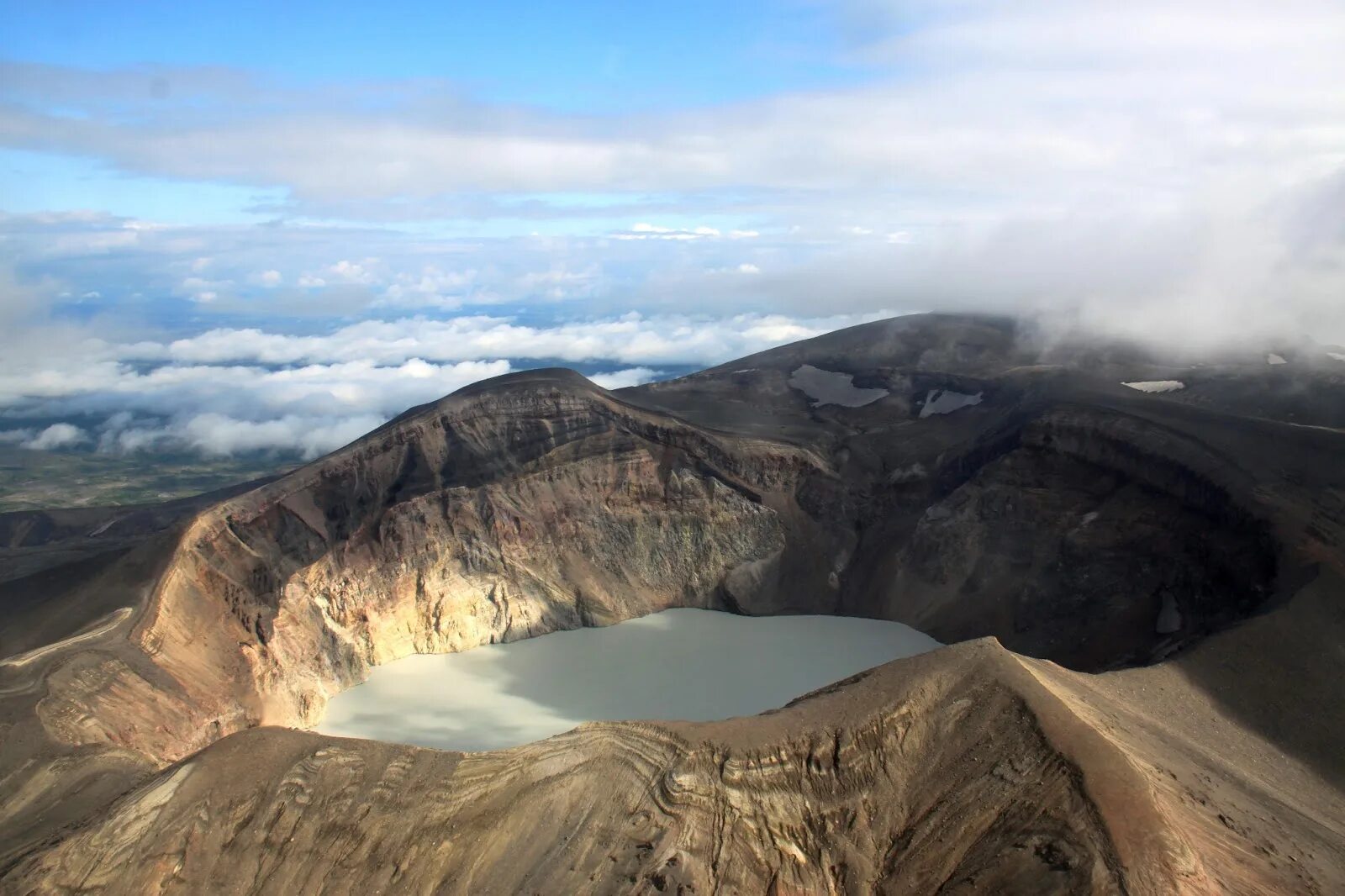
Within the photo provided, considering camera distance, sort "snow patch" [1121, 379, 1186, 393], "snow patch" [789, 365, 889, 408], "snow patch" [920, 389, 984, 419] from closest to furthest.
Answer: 1. "snow patch" [920, 389, 984, 419]
2. "snow patch" [1121, 379, 1186, 393]
3. "snow patch" [789, 365, 889, 408]

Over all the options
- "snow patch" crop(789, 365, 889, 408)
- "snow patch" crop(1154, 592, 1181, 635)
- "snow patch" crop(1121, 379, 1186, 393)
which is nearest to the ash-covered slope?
"snow patch" crop(1154, 592, 1181, 635)

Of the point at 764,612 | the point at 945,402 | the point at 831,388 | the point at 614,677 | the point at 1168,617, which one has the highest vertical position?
the point at 831,388

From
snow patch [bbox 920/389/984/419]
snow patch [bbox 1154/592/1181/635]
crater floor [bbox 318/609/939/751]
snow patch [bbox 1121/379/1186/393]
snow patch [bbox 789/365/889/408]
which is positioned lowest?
crater floor [bbox 318/609/939/751]

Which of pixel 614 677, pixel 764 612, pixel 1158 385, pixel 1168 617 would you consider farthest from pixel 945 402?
pixel 614 677

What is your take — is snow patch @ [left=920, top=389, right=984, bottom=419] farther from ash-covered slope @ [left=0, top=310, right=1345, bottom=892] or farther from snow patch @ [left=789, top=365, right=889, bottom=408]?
snow patch @ [left=789, top=365, right=889, bottom=408]

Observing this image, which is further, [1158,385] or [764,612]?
[1158,385]

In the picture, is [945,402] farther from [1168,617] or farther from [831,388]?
[1168,617]
